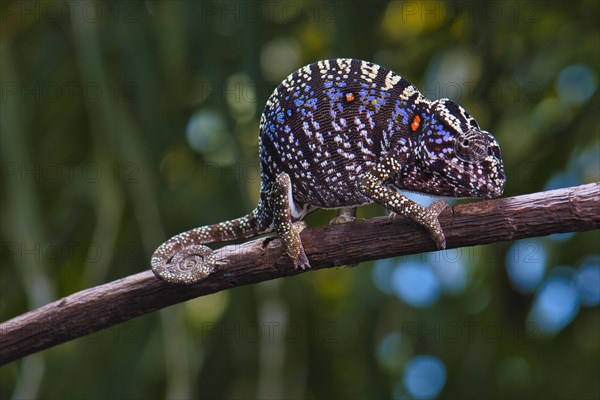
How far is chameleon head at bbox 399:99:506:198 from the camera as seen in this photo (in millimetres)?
1880

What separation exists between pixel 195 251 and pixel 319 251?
265 millimetres

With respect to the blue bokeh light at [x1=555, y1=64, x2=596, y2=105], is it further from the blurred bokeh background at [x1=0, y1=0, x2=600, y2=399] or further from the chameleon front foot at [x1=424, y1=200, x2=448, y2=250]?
the chameleon front foot at [x1=424, y1=200, x2=448, y2=250]

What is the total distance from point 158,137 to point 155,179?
15 centimetres

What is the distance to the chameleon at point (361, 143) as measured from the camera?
1.90 m

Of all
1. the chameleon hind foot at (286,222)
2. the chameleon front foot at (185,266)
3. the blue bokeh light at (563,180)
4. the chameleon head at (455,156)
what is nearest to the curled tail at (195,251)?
the chameleon front foot at (185,266)

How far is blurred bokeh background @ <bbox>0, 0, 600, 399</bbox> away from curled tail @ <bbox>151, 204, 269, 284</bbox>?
8.2 inches

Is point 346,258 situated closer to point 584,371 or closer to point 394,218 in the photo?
point 394,218

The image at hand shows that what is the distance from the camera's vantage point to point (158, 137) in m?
2.44

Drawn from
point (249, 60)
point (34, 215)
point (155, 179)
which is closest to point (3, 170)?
point (34, 215)

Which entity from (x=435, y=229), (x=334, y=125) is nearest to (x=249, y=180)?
(x=334, y=125)

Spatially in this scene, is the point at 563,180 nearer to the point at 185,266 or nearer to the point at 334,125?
the point at 334,125

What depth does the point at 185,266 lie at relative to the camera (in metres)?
1.79

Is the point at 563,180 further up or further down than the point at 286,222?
further down

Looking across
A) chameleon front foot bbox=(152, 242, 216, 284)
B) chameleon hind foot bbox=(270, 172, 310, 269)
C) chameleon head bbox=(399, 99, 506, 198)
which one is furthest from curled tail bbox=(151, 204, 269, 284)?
chameleon head bbox=(399, 99, 506, 198)
